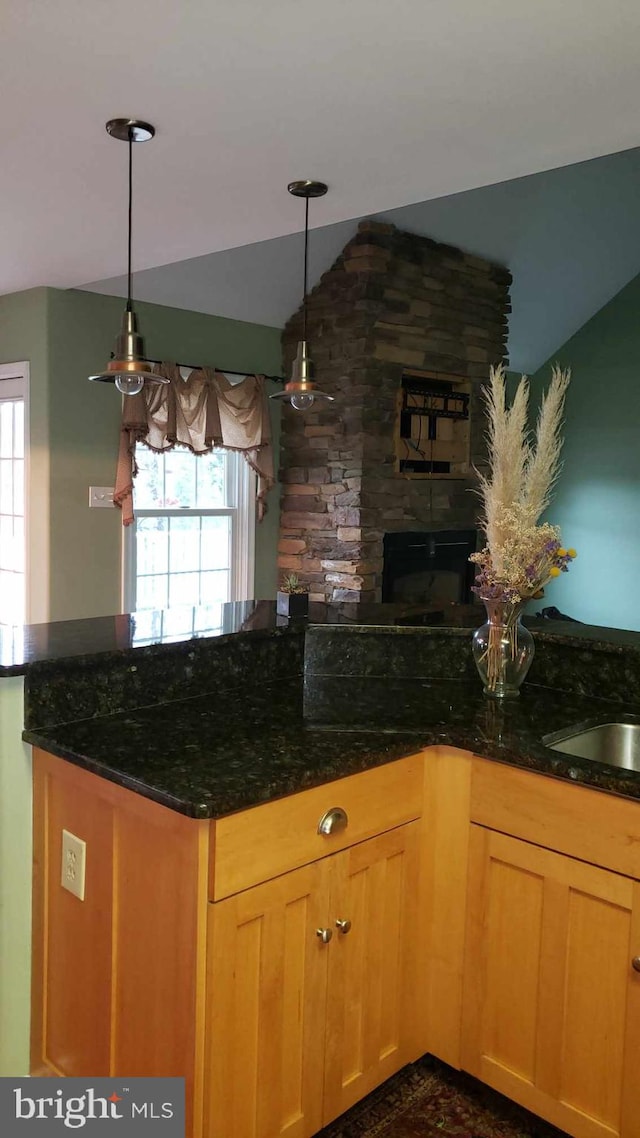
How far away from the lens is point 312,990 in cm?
176

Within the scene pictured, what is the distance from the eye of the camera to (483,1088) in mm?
1992

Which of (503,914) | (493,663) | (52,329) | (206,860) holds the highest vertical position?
(52,329)

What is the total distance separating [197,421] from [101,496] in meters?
0.67

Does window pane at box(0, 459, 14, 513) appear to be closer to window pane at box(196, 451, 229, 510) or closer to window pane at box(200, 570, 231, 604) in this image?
window pane at box(196, 451, 229, 510)

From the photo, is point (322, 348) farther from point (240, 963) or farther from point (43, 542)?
point (240, 963)

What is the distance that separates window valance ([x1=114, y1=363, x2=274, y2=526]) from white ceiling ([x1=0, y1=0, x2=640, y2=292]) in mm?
1513

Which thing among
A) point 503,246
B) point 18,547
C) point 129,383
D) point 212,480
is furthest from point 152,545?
point 503,246

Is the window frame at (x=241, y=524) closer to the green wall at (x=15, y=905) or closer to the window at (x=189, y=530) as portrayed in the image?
the window at (x=189, y=530)

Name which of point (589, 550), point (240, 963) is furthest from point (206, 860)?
point (589, 550)

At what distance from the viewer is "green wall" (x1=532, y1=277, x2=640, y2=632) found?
635 cm

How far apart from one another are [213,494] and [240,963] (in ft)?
12.5

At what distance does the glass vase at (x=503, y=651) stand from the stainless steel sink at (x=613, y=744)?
255mm

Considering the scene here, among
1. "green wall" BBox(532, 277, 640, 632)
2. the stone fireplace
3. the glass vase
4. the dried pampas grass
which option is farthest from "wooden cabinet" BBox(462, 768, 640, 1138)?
"green wall" BBox(532, 277, 640, 632)

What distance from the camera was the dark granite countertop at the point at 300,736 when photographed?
167 cm
